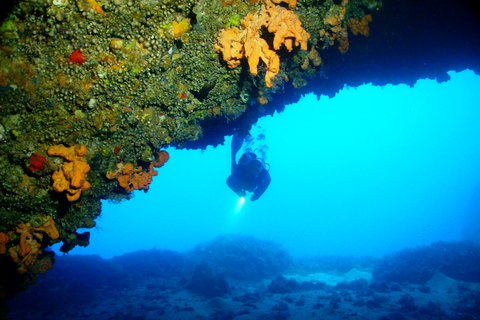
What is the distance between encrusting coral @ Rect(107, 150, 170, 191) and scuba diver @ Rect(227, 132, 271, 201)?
627 centimetres

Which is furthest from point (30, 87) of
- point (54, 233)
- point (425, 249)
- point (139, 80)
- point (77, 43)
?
point (425, 249)

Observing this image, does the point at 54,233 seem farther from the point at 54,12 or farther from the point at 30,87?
the point at 54,12

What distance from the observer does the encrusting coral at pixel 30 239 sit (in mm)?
3703

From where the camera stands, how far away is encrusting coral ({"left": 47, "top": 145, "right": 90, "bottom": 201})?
3.49 meters

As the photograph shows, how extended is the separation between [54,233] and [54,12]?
364 cm

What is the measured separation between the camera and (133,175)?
194 inches

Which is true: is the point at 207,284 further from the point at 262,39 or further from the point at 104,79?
the point at 262,39

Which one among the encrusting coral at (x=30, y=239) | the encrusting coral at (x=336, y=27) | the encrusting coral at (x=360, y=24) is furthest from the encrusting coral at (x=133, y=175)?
the encrusting coral at (x=360, y=24)

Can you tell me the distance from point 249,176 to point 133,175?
7149mm

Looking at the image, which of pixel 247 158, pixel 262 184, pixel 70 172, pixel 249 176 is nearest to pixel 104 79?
pixel 70 172

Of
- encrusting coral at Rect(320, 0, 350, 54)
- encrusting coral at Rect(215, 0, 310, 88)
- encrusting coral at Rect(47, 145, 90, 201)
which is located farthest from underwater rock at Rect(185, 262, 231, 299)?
encrusting coral at Rect(320, 0, 350, 54)

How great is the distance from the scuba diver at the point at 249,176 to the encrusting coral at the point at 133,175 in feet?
20.6

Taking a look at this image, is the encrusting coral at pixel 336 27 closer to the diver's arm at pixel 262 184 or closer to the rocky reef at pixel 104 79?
the rocky reef at pixel 104 79

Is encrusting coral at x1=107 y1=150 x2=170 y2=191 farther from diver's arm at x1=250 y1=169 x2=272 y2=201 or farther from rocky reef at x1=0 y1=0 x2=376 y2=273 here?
diver's arm at x1=250 y1=169 x2=272 y2=201
